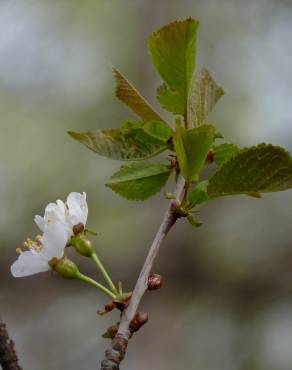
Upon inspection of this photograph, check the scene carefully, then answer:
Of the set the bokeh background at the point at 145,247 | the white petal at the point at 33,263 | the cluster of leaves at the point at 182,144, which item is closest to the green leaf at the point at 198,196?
the cluster of leaves at the point at 182,144

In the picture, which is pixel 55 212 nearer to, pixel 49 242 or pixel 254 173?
pixel 49 242

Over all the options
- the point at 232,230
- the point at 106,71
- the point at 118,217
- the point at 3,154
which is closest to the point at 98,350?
the point at 118,217

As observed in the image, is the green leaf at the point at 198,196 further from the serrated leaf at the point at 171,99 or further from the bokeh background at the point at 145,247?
the bokeh background at the point at 145,247

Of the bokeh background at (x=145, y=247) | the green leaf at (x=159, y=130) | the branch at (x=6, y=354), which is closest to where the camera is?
the branch at (x=6, y=354)

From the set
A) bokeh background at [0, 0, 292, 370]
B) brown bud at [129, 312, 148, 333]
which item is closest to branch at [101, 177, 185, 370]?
brown bud at [129, 312, 148, 333]

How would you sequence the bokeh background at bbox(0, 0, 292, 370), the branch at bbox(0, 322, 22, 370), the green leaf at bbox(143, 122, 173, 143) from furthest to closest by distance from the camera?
the bokeh background at bbox(0, 0, 292, 370), the green leaf at bbox(143, 122, 173, 143), the branch at bbox(0, 322, 22, 370)

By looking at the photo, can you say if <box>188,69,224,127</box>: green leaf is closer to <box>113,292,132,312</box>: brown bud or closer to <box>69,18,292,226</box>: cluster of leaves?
<box>69,18,292,226</box>: cluster of leaves

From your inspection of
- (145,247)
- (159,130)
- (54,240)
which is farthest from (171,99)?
(145,247)
